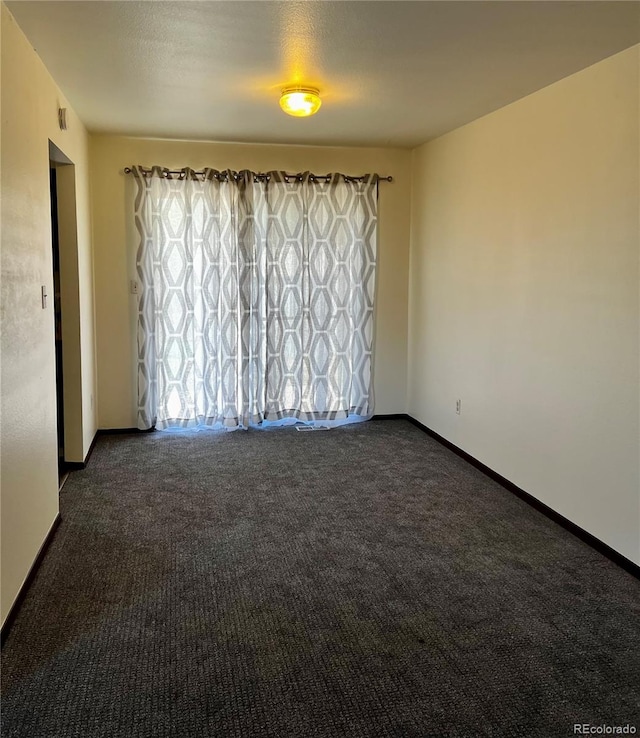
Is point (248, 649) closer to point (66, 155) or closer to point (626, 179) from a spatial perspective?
point (626, 179)

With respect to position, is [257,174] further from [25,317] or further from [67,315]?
[25,317]

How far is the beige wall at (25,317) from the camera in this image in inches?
94.3

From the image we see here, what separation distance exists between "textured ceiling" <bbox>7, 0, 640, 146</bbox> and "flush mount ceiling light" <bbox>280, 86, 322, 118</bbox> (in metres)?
0.06

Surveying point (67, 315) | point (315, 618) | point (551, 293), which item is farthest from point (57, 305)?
point (551, 293)

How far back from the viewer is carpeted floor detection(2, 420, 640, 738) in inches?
75.8

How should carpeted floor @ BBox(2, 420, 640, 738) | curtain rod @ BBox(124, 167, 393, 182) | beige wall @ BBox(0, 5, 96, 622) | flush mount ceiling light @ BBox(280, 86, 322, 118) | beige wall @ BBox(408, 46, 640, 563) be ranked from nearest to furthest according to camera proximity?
1. carpeted floor @ BBox(2, 420, 640, 738)
2. beige wall @ BBox(0, 5, 96, 622)
3. beige wall @ BBox(408, 46, 640, 563)
4. flush mount ceiling light @ BBox(280, 86, 322, 118)
5. curtain rod @ BBox(124, 167, 393, 182)

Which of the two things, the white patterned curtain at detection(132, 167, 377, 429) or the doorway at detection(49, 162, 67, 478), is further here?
the white patterned curtain at detection(132, 167, 377, 429)

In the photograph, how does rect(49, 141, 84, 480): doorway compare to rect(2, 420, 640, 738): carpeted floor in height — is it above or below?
above

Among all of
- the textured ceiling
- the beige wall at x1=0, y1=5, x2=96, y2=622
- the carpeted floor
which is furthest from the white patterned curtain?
the beige wall at x1=0, y1=5, x2=96, y2=622

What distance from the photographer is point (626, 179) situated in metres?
2.85

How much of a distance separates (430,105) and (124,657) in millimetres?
3458

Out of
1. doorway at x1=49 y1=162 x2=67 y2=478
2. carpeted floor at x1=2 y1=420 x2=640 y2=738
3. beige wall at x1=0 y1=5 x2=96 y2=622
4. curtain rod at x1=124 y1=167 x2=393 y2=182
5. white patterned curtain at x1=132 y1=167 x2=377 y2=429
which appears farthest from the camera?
white patterned curtain at x1=132 y1=167 x2=377 y2=429

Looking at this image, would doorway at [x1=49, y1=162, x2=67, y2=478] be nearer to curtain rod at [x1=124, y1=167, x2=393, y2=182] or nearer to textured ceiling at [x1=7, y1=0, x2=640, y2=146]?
textured ceiling at [x1=7, y1=0, x2=640, y2=146]

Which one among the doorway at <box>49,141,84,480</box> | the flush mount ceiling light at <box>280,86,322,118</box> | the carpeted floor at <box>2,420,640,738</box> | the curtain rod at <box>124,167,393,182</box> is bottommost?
the carpeted floor at <box>2,420,640,738</box>
